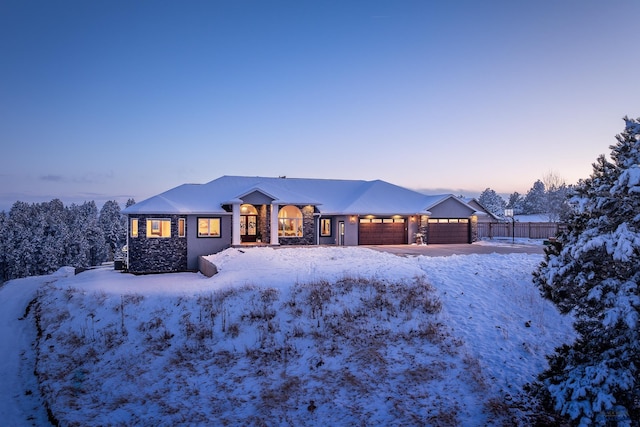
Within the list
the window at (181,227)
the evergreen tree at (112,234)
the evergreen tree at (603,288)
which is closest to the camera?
the evergreen tree at (603,288)

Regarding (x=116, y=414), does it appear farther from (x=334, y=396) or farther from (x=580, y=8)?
(x=580, y=8)

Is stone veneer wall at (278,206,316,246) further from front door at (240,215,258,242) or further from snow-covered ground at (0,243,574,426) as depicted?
snow-covered ground at (0,243,574,426)

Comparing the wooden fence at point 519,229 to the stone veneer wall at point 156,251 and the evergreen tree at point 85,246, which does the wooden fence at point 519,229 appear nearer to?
the stone veneer wall at point 156,251

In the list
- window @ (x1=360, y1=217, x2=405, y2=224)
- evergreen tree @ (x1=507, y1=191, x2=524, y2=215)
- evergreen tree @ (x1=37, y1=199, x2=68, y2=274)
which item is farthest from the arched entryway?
evergreen tree @ (x1=507, y1=191, x2=524, y2=215)

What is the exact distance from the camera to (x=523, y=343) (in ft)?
30.3

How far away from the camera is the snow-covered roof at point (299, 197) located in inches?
969

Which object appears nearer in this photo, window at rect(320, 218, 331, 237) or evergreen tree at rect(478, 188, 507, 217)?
window at rect(320, 218, 331, 237)

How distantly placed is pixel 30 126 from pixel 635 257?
31.4 metres

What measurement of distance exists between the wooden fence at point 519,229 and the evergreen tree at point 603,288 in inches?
1208

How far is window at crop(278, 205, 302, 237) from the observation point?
1036 inches

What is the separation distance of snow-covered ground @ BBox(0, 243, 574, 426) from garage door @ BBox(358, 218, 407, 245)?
43.5 ft

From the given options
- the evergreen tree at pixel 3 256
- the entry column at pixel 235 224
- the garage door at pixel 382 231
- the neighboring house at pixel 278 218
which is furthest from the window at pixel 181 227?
the evergreen tree at pixel 3 256

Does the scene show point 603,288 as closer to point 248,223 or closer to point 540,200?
point 248,223

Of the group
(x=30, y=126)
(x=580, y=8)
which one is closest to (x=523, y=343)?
(x=580, y=8)
